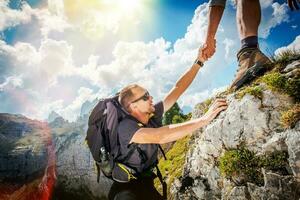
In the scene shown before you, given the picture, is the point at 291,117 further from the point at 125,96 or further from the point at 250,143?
the point at 125,96

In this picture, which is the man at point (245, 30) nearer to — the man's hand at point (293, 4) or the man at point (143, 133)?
the man's hand at point (293, 4)

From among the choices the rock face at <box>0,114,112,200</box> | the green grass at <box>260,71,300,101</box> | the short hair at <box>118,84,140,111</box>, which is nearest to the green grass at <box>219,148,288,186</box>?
the green grass at <box>260,71,300,101</box>

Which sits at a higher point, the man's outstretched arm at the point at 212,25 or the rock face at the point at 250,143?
the man's outstretched arm at the point at 212,25

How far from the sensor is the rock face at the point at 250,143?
6.67 metres

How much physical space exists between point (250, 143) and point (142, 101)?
2984 millimetres

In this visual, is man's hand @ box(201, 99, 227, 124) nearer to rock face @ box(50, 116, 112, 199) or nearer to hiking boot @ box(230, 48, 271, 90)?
hiking boot @ box(230, 48, 271, 90)

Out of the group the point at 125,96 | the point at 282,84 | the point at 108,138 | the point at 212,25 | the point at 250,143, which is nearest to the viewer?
the point at 108,138

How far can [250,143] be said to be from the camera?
299 inches

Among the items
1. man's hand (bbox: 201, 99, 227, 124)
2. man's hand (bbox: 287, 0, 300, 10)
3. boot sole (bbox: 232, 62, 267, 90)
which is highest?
man's hand (bbox: 287, 0, 300, 10)

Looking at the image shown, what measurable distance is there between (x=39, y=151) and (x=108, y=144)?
169 m

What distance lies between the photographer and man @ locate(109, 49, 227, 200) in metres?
5.66

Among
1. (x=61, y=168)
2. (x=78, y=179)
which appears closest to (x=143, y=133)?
(x=78, y=179)

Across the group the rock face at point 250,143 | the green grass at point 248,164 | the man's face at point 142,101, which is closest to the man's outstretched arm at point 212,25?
the rock face at point 250,143

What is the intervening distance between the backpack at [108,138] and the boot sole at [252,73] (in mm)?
3712
